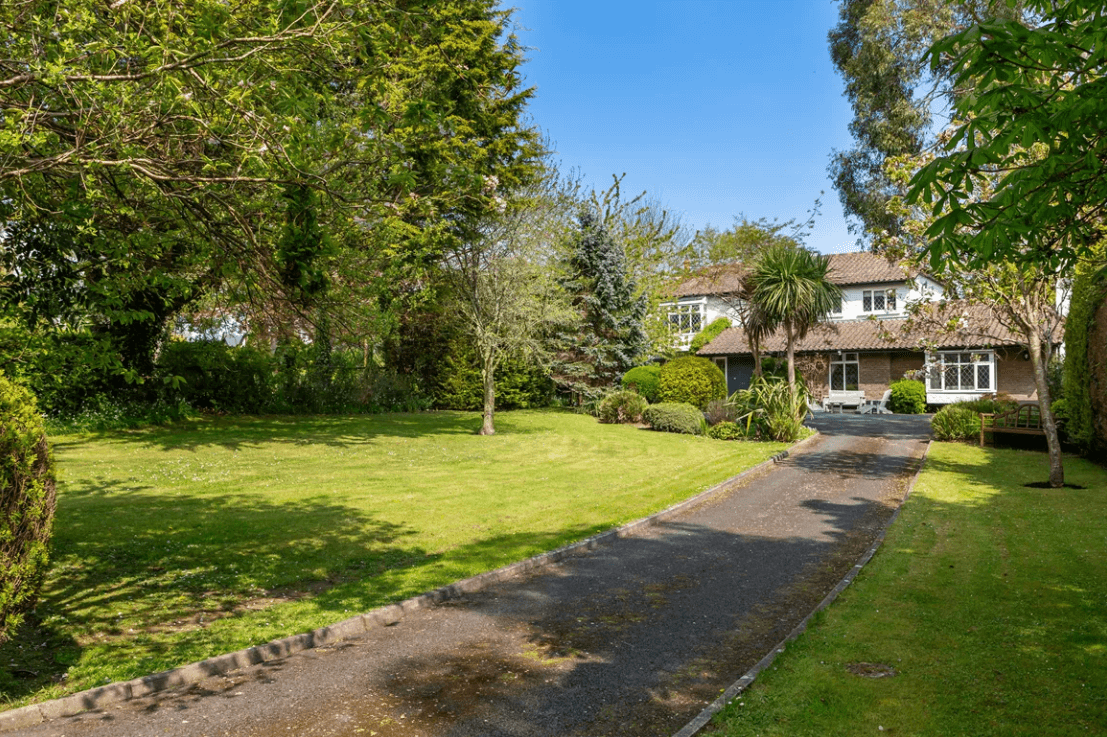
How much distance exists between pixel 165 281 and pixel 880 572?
32.4 ft

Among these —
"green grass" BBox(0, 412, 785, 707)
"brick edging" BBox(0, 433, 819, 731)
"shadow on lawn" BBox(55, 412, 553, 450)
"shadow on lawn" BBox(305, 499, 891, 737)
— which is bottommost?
"shadow on lawn" BBox(305, 499, 891, 737)

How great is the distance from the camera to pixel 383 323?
17359 mm

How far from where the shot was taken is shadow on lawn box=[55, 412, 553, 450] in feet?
60.3

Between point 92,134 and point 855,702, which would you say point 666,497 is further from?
point 92,134

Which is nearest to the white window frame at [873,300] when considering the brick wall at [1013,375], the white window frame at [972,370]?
the white window frame at [972,370]

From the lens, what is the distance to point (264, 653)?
6.25 metres

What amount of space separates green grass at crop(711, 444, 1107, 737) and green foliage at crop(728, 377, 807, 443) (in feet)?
37.3

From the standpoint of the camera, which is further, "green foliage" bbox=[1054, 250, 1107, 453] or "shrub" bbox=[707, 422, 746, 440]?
"shrub" bbox=[707, 422, 746, 440]

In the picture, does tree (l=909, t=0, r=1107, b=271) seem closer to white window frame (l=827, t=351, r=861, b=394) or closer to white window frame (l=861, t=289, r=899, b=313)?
white window frame (l=827, t=351, r=861, b=394)

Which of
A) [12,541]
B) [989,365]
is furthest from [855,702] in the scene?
[989,365]

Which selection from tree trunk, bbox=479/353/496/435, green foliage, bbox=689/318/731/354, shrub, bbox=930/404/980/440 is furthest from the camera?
green foliage, bbox=689/318/731/354

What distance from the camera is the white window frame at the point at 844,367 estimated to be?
41.7 metres

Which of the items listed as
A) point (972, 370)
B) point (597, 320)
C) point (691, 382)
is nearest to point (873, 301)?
point (972, 370)

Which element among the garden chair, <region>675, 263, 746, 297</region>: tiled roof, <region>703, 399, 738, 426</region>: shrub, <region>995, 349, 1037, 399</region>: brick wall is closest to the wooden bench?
<region>703, 399, 738, 426</region>: shrub
